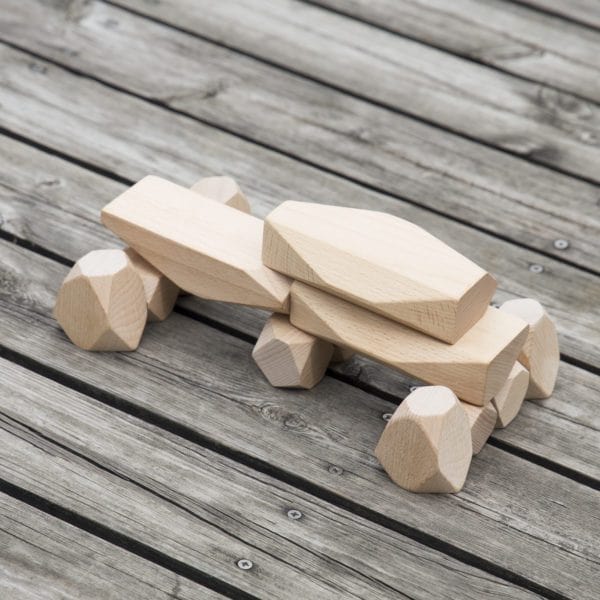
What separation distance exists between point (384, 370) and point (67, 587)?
57 centimetres

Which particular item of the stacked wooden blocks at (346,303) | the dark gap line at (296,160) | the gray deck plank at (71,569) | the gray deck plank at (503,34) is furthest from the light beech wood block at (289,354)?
the gray deck plank at (503,34)

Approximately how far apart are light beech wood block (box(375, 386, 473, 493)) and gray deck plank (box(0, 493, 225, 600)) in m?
0.29

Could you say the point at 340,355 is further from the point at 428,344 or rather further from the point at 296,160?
the point at 296,160

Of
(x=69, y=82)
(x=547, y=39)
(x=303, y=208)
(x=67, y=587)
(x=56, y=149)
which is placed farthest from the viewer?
(x=547, y=39)

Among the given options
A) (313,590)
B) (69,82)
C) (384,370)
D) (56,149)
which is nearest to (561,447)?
A: (384,370)

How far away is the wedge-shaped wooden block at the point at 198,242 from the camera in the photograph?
65.6 inches

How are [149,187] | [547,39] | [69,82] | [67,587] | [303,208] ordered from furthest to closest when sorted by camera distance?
[547,39], [69,82], [149,187], [303,208], [67,587]

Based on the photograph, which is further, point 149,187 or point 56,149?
point 56,149

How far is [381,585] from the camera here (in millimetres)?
1495

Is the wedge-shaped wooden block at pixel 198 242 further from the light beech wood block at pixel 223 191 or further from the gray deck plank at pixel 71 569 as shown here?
the gray deck plank at pixel 71 569

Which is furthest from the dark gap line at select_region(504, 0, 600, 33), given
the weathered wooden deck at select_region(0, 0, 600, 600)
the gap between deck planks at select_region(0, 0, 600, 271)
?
the gap between deck planks at select_region(0, 0, 600, 271)

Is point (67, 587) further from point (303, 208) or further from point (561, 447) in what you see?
point (561, 447)

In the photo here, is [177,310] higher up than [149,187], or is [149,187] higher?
[149,187]

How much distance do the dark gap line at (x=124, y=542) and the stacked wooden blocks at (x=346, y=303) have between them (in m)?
0.27
